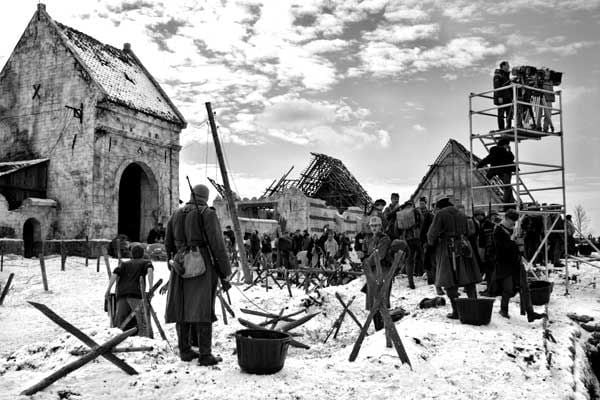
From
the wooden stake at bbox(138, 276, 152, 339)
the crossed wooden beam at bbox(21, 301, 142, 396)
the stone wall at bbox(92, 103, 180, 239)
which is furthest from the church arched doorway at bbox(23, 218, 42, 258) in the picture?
the crossed wooden beam at bbox(21, 301, 142, 396)

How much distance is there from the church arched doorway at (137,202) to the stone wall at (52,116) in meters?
3.50

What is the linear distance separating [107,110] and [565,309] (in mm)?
18449

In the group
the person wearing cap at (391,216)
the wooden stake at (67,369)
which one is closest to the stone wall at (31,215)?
the person wearing cap at (391,216)

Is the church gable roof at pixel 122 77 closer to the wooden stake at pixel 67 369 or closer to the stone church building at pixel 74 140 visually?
the stone church building at pixel 74 140

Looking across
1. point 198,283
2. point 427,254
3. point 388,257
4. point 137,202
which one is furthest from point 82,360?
point 137,202

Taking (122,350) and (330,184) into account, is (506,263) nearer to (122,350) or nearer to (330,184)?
(122,350)

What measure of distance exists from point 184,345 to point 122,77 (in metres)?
21.1

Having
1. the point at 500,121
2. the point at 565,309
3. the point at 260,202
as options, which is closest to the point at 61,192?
the point at 260,202

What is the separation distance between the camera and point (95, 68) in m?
22.2

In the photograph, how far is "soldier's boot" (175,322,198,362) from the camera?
18.6 ft

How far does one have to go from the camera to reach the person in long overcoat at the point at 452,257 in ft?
26.3

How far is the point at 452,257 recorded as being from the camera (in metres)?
8.13

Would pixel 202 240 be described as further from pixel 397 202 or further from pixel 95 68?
pixel 95 68

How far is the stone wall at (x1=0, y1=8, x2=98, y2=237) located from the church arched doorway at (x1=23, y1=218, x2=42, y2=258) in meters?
0.77
